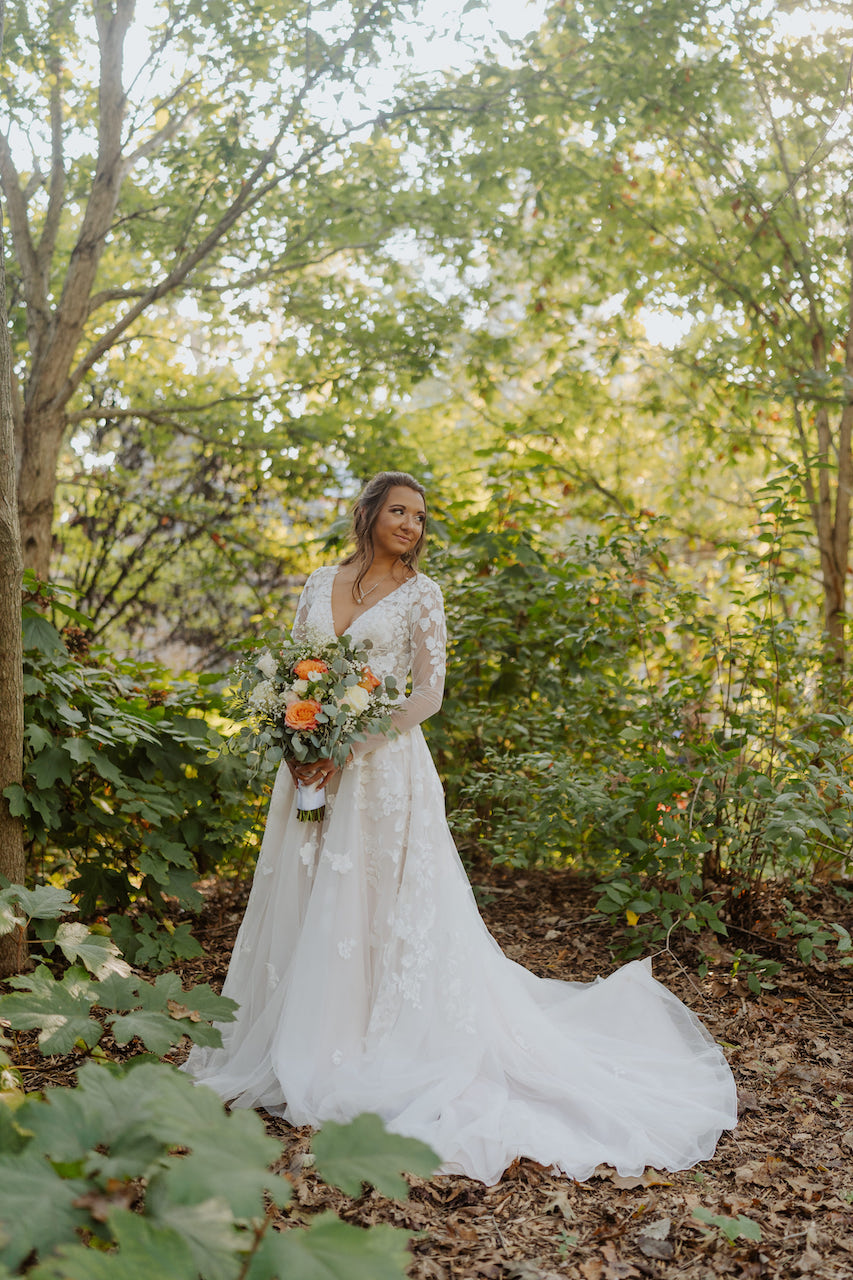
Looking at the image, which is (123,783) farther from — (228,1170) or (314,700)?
(228,1170)

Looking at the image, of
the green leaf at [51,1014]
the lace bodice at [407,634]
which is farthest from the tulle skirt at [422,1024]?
the green leaf at [51,1014]

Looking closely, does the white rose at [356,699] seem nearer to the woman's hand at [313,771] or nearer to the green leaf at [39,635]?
the woman's hand at [313,771]

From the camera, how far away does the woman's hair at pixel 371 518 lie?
3717mm

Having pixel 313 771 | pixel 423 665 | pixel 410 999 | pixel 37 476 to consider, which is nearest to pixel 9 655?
pixel 313 771

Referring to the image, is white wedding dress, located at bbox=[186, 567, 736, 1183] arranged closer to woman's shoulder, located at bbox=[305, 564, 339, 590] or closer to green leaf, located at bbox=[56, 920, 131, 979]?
woman's shoulder, located at bbox=[305, 564, 339, 590]

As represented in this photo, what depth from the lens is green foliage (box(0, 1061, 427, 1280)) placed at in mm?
1223

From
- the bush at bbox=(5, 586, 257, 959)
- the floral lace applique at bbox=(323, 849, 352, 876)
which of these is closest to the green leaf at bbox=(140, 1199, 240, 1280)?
the floral lace applique at bbox=(323, 849, 352, 876)

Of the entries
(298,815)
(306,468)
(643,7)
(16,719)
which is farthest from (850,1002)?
(643,7)

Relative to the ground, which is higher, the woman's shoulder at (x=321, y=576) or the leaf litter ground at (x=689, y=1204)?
the woman's shoulder at (x=321, y=576)

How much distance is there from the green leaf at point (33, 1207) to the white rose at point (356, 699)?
1.92 meters

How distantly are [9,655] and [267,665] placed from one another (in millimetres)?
849

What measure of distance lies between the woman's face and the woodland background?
3.40ft

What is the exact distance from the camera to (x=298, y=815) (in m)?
3.54

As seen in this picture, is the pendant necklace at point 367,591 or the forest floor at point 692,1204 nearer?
the forest floor at point 692,1204
